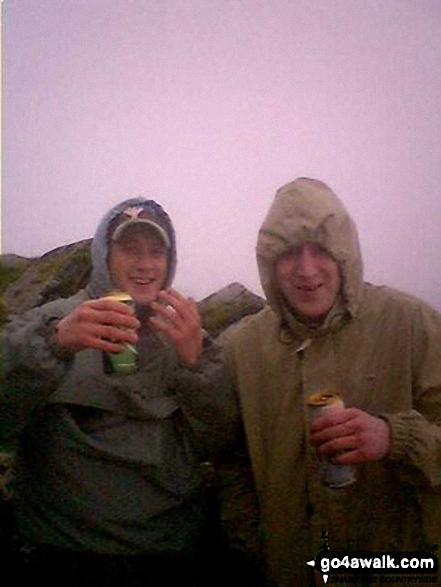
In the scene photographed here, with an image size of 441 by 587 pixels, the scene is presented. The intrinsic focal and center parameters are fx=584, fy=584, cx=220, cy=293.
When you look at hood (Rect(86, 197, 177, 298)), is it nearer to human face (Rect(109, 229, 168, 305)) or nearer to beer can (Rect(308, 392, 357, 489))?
human face (Rect(109, 229, 168, 305))

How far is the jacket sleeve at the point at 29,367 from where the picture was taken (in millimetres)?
878

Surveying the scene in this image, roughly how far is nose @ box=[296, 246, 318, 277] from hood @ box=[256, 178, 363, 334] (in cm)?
2

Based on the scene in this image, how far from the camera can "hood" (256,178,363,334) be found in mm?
970

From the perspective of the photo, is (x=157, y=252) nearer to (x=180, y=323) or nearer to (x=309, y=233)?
(x=180, y=323)

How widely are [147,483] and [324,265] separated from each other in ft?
1.54

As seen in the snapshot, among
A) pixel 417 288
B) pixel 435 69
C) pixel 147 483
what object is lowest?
pixel 147 483

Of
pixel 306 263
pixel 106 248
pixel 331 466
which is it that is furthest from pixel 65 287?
pixel 331 466

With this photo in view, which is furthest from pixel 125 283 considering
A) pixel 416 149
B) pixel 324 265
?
pixel 416 149

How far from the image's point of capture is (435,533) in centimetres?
95

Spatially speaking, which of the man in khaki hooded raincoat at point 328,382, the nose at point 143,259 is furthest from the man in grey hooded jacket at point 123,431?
the man in khaki hooded raincoat at point 328,382

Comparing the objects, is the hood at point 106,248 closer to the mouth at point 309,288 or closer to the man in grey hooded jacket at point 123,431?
the man in grey hooded jacket at point 123,431

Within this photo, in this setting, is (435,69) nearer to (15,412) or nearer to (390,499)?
(390,499)

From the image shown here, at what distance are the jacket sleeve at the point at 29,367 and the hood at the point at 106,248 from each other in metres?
0.09

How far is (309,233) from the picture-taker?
38.1 inches
